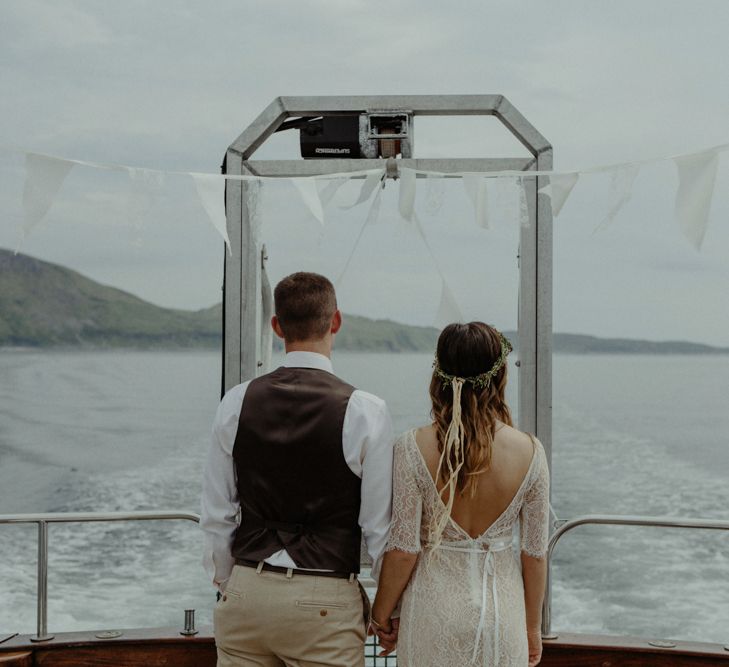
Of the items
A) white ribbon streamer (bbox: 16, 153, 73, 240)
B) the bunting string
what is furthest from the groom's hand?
white ribbon streamer (bbox: 16, 153, 73, 240)

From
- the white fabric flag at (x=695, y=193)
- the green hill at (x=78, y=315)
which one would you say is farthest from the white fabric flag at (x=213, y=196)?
the green hill at (x=78, y=315)

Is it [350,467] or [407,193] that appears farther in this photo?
[407,193]

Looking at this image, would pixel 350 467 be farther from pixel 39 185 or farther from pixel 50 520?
pixel 50 520

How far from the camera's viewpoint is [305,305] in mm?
2135

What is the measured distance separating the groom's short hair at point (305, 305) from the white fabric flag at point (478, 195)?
89 centimetres

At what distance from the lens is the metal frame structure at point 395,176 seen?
3.07m

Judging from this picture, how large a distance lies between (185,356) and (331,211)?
81.7 feet

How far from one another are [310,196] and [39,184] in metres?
0.82

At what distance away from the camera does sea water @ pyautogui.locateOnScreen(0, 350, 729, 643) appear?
11953 millimetres

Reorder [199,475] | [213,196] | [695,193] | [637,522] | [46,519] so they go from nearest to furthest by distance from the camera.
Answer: [695,193] < [213,196] < [637,522] < [46,519] < [199,475]

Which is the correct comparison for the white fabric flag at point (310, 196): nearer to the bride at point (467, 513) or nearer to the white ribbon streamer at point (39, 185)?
the white ribbon streamer at point (39, 185)

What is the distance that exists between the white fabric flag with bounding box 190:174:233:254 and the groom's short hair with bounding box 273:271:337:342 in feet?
2.12

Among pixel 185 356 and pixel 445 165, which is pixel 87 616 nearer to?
pixel 445 165

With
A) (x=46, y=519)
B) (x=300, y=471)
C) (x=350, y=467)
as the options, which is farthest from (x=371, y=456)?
(x=46, y=519)
